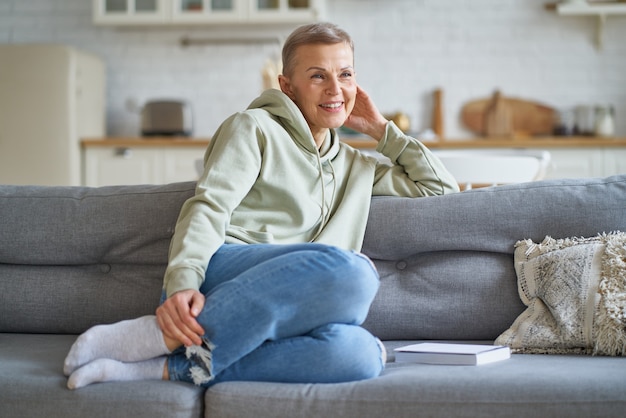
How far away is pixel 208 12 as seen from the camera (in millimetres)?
5355

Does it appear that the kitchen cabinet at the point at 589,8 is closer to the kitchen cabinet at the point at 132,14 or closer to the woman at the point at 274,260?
the kitchen cabinet at the point at 132,14

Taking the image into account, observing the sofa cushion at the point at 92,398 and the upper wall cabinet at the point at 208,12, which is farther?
the upper wall cabinet at the point at 208,12

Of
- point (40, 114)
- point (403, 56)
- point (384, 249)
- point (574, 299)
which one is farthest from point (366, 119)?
point (40, 114)

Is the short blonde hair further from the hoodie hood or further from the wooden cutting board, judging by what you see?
the wooden cutting board

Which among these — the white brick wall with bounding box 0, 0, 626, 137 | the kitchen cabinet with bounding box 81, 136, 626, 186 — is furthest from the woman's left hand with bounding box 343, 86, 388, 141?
the white brick wall with bounding box 0, 0, 626, 137

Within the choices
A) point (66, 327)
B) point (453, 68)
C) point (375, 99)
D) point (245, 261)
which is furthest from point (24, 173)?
point (245, 261)

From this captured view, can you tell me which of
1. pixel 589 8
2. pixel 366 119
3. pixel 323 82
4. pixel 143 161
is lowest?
pixel 143 161

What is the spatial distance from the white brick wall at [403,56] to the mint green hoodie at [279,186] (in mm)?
3283

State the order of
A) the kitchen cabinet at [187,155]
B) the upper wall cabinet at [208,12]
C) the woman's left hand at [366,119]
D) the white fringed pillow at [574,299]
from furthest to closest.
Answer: the upper wall cabinet at [208,12] → the kitchen cabinet at [187,155] → the woman's left hand at [366,119] → the white fringed pillow at [574,299]

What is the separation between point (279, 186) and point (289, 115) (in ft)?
0.64

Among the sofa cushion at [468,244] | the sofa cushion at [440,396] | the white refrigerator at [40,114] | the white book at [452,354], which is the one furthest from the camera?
the white refrigerator at [40,114]

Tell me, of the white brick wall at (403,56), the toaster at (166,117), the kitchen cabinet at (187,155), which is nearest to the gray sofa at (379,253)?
the kitchen cabinet at (187,155)

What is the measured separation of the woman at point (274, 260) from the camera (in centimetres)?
166

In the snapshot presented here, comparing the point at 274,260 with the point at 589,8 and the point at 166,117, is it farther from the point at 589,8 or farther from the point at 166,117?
the point at 589,8
